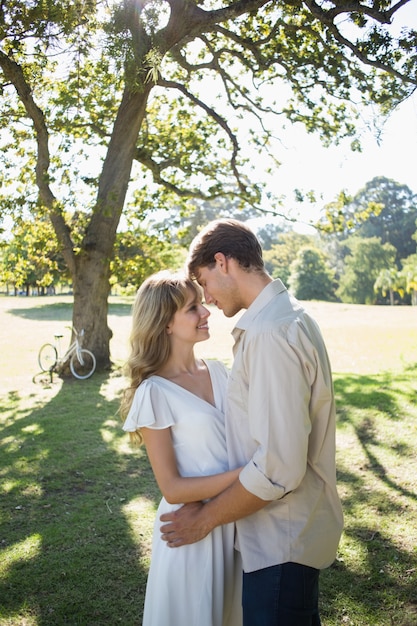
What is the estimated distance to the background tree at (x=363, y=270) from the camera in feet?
195

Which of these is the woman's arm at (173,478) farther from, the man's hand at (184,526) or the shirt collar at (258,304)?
the shirt collar at (258,304)

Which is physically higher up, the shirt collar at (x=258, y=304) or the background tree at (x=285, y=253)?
the background tree at (x=285, y=253)

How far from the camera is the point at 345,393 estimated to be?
10.7 m

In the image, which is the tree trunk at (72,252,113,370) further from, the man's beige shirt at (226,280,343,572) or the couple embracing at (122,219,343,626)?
the man's beige shirt at (226,280,343,572)

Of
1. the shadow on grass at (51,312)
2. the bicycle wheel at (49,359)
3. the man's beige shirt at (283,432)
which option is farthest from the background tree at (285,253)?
the man's beige shirt at (283,432)

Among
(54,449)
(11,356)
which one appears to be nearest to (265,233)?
(11,356)

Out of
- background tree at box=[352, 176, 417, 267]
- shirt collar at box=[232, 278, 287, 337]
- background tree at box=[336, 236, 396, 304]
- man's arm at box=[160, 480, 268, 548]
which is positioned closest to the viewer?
man's arm at box=[160, 480, 268, 548]

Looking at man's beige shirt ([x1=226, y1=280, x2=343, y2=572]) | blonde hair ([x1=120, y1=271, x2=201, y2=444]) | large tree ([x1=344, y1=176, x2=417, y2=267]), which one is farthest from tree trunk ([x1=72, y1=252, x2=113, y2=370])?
large tree ([x1=344, y1=176, x2=417, y2=267])

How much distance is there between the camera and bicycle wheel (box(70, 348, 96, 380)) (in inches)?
514

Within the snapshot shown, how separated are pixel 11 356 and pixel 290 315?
1682cm

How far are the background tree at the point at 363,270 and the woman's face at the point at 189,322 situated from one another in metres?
57.8

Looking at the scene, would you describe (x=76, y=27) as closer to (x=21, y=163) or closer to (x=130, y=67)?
(x=130, y=67)

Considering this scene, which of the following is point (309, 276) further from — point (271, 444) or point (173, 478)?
point (271, 444)

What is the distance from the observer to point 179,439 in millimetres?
2453
